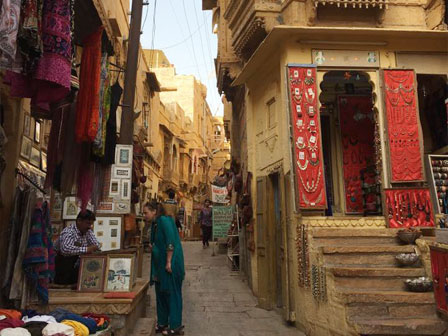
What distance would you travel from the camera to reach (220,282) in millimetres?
10211

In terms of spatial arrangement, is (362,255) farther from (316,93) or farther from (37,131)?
(37,131)

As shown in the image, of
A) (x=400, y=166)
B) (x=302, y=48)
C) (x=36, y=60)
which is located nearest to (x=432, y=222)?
(x=400, y=166)

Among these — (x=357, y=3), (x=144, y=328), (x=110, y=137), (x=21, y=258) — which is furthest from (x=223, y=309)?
(x=357, y=3)

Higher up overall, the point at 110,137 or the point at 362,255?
the point at 110,137

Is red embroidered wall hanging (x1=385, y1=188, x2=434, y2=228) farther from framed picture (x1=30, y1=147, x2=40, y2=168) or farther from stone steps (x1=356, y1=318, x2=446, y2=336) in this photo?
framed picture (x1=30, y1=147, x2=40, y2=168)

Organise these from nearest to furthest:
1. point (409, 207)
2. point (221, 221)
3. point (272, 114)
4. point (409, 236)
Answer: point (409, 236)
point (409, 207)
point (272, 114)
point (221, 221)

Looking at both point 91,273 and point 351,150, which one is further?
point 351,150

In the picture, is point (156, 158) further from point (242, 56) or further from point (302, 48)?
point (302, 48)

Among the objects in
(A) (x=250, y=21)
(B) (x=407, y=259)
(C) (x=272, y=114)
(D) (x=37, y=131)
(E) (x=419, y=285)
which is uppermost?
(A) (x=250, y=21)

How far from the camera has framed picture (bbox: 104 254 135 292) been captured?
5363 mm

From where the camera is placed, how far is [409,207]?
7.30m

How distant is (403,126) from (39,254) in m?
6.76

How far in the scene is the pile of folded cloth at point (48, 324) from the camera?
339 cm

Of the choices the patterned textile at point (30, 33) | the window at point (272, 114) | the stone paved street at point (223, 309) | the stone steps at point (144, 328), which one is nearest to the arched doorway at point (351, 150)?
the window at point (272, 114)
